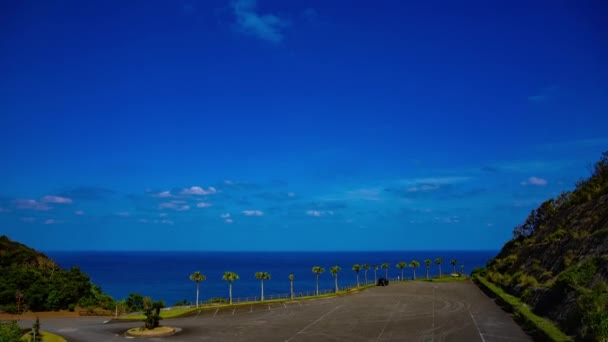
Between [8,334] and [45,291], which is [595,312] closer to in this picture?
[8,334]

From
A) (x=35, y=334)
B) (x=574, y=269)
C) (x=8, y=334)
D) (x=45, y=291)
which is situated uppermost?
(x=574, y=269)

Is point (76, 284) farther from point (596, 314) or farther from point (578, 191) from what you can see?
point (578, 191)

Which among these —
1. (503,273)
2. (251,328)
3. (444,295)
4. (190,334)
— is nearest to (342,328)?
(251,328)

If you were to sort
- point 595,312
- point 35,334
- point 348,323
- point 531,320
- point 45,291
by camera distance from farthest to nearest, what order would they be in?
point 45,291
point 348,323
point 35,334
point 531,320
point 595,312

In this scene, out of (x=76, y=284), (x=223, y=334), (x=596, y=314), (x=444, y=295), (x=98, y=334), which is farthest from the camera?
(x=76, y=284)

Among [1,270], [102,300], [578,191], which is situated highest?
[578,191]

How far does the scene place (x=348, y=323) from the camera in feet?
143

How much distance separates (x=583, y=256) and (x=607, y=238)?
3381 mm

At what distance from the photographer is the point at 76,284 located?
7069 centimetres

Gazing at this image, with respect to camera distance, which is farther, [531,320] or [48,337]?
[48,337]

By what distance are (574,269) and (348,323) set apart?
66.9 feet

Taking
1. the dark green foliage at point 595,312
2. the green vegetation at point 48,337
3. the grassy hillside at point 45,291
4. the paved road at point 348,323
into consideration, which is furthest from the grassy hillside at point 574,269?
the grassy hillside at point 45,291

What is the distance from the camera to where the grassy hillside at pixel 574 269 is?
29.8m

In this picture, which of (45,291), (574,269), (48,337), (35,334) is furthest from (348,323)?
(45,291)
